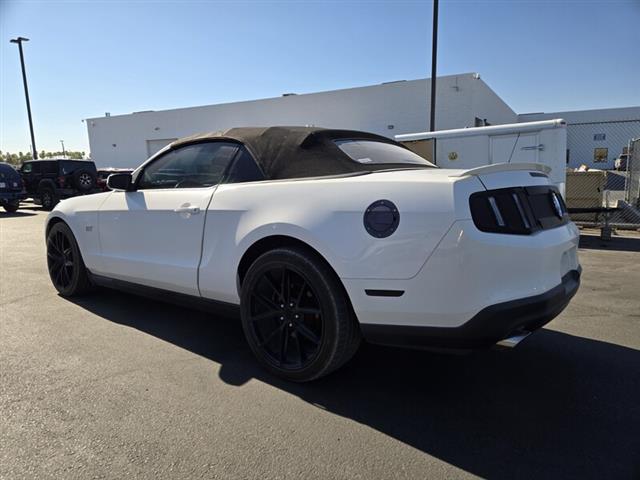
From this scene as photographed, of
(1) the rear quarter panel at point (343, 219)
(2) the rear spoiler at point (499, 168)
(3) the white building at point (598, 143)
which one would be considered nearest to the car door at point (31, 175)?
(1) the rear quarter panel at point (343, 219)

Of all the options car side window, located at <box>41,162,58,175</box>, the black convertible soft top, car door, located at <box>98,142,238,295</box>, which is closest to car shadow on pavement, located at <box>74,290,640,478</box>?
car door, located at <box>98,142,238,295</box>

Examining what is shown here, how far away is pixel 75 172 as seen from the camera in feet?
52.0

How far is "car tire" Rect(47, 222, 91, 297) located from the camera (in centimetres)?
454

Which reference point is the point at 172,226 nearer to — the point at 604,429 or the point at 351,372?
the point at 351,372

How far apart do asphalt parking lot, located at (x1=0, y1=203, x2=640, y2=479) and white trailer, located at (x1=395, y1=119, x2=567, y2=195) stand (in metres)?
5.61

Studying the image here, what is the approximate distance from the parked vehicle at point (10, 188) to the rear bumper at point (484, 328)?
53.5 feet

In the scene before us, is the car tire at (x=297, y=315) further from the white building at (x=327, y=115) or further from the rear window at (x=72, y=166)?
the white building at (x=327, y=115)

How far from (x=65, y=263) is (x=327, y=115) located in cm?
2175

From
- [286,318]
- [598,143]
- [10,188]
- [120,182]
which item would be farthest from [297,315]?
[598,143]

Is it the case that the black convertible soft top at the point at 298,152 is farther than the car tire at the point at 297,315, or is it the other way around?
the black convertible soft top at the point at 298,152

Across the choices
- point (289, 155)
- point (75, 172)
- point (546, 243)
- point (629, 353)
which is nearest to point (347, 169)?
point (289, 155)

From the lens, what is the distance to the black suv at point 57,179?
15.8 metres

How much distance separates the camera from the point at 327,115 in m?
25.1

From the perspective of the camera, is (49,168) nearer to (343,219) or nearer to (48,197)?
(48,197)
